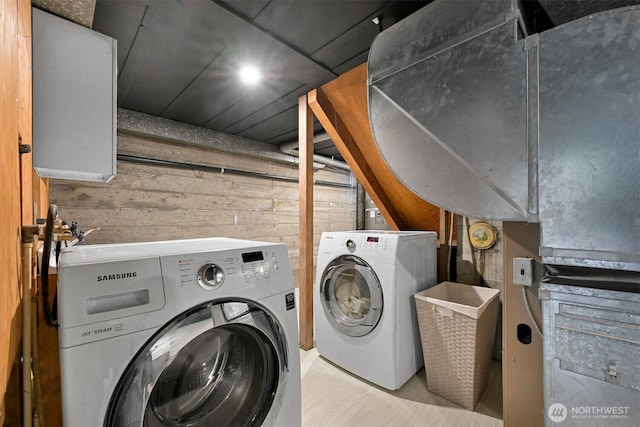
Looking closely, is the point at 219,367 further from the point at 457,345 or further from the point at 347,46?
the point at 347,46

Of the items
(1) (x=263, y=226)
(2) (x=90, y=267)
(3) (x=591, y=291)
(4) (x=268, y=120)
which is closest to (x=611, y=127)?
(3) (x=591, y=291)

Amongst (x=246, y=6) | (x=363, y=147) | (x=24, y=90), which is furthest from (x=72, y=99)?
(x=363, y=147)

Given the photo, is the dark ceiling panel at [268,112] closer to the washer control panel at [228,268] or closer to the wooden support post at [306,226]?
the wooden support post at [306,226]

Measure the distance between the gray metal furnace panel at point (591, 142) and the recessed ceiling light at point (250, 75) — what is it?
1624 millimetres

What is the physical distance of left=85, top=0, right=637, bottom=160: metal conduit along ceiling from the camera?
4.37 ft

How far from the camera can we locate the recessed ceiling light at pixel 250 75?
1.90 metres

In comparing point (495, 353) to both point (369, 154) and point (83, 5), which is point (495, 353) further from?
point (83, 5)

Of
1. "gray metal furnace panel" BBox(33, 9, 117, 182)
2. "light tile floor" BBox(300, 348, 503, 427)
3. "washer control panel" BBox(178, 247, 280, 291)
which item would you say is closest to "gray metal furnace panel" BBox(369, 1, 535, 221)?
"washer control panel" BBox(178, 247, 280, 291)

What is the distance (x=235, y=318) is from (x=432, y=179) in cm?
97

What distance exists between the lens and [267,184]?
3.86 meters

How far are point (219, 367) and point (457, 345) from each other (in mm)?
1353

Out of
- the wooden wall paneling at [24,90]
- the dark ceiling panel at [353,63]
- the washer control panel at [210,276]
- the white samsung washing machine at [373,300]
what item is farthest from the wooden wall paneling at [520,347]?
the wooden wall paneling at [24,90]

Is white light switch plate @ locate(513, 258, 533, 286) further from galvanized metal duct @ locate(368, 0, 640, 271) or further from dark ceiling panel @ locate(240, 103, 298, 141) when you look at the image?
dark ceiling panel @ locate(240, 103, 298, 141)

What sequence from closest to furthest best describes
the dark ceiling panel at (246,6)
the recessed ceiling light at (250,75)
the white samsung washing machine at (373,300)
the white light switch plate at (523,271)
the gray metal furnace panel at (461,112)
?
1. the gray metal furnace panel at (461,112)
2. the white light switch plate at (523,271)
3. the dark ceiling panel at (246,6)
4. the white samsung washing machine at (373,300)
5. the recessed ceiling light at (250,75)
